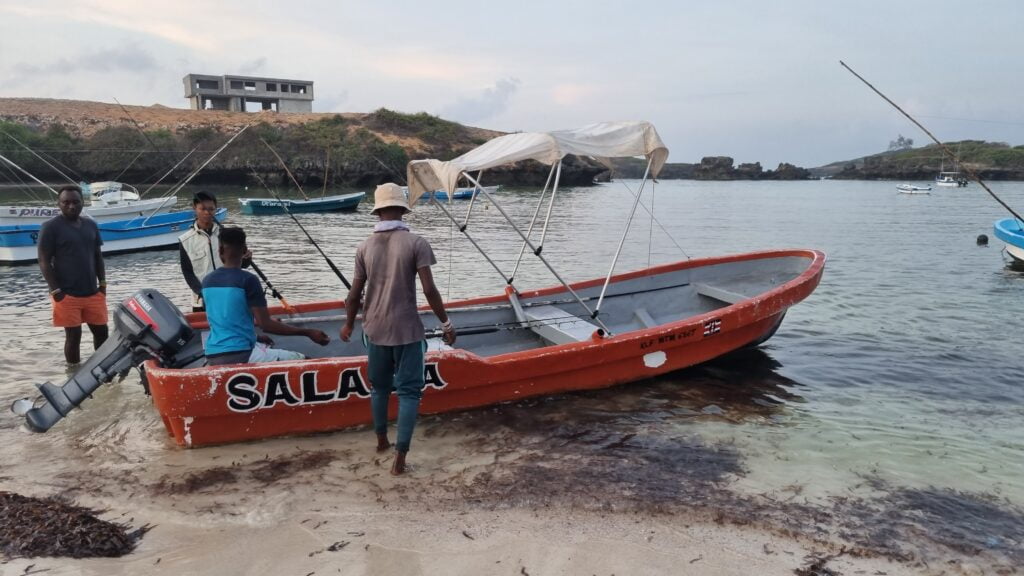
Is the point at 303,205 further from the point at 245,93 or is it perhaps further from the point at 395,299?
the point at 245,93

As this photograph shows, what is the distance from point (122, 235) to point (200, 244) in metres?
12.6

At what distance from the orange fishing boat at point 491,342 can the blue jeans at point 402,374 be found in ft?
2.20

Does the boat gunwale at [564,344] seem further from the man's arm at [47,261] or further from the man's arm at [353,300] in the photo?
the man's arm at [47,261]

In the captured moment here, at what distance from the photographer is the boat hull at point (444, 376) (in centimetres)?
498

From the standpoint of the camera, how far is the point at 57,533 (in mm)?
3709

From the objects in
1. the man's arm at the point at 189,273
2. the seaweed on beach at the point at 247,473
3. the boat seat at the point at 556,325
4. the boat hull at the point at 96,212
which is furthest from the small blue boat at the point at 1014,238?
the boat hull at the point at 96,212

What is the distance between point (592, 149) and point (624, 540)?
13.2 ft

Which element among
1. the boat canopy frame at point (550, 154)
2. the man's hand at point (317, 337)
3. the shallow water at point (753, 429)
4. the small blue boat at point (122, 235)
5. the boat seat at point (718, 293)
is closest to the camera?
the shallow water at point (753, 429)

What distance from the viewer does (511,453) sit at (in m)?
5.27

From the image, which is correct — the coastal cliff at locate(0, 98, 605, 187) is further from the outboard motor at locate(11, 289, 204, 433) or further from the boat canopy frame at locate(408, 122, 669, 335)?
the outboard motor at locate(11, 289, 204, 433)

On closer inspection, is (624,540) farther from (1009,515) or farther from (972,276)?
(972,276)

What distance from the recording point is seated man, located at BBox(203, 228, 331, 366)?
4707 mm

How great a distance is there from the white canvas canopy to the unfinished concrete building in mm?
64361

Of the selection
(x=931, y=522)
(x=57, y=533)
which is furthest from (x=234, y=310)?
(x=931, y=522)
